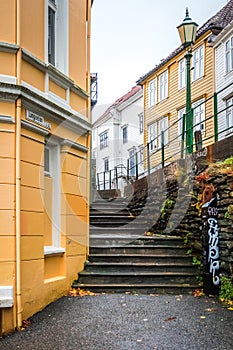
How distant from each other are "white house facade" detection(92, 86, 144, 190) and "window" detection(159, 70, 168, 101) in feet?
12.1

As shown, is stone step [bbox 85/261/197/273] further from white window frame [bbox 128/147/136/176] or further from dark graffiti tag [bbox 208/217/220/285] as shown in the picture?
white window frame [bbox 128/147/136/176]

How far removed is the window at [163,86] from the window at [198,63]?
9.45 feet

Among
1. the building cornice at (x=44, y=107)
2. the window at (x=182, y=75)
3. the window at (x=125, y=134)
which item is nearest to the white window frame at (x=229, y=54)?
the window at (x=182, y=75)

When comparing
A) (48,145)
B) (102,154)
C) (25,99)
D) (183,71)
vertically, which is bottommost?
(48,145)

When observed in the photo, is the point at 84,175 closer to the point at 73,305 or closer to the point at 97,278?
the point at 97,278

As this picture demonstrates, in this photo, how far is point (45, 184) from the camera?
7.29 m

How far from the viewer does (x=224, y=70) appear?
60.2ft

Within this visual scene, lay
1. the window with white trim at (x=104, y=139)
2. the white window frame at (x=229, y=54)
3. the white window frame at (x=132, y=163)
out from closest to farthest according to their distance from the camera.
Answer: the white window frame at (x=229, y=54) < the white window frame at (x=132, y=163) < the window with white trim at (x=104, y=139)

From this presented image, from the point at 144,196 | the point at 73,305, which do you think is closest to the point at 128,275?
the point at 73,305

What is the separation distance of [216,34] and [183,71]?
10.2ft

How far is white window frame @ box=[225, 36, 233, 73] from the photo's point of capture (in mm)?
17858

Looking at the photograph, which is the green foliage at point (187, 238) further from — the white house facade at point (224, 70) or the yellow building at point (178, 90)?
the white house facade at point (224, 70)

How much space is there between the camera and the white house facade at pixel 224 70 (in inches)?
691

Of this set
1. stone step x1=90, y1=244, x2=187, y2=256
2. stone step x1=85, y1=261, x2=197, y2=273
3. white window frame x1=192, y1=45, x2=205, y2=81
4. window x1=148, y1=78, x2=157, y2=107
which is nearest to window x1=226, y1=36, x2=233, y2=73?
white window frame x1=192, y1=45, x2=205, y2=81
